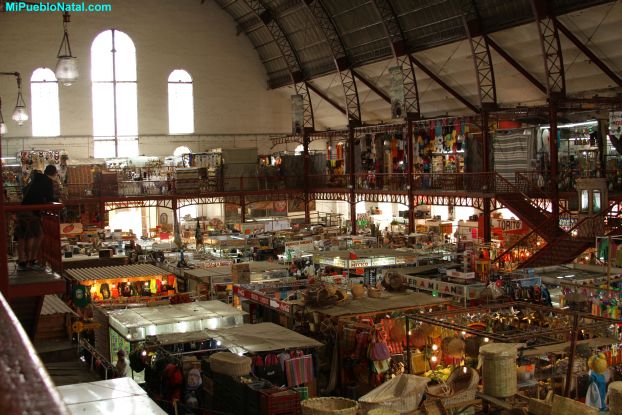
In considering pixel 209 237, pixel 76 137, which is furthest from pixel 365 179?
pixel 76 137

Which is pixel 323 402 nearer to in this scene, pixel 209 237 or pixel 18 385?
pixel 18 385

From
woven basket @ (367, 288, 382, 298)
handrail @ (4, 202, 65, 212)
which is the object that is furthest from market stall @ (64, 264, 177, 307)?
handrail @ (4, 202, 65, 212)

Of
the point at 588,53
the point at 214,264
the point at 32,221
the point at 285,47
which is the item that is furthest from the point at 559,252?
the point at 285,47

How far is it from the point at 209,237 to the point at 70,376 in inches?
604

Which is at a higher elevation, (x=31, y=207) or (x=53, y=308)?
(x=31, y=207)

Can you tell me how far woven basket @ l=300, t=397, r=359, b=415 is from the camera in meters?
7.79

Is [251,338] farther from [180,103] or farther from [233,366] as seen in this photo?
[180,103]

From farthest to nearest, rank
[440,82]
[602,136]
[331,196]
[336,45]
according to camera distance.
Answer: [331,196] < [336,45] < [440,82] < [602,136]

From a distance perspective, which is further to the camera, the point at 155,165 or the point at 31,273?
the point at 155,165

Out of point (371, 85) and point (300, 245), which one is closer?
point (300, 245)

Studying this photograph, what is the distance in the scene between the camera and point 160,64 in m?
38.6

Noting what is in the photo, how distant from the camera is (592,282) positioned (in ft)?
47.5

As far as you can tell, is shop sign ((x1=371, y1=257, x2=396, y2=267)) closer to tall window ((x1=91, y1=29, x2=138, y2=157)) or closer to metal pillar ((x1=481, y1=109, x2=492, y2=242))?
metal pillar ((x1=481, y1=109, x2=492, y2=242))

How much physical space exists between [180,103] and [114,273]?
20898 millimetres
